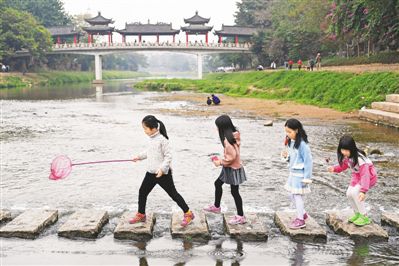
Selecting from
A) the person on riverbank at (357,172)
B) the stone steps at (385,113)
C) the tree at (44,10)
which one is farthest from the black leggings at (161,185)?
the tree at (44,10)

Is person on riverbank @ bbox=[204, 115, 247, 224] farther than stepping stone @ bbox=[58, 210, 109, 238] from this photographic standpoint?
Yes

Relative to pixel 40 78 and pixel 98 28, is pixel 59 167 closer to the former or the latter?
pixel 40 78

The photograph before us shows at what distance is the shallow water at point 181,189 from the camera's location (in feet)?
16.0

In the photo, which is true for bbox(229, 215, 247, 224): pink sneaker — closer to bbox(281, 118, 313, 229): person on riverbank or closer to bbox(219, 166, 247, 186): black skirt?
bbox(219, 166, 247, 186): black skirt

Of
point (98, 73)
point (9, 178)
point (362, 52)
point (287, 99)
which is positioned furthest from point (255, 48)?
point (9, 178)

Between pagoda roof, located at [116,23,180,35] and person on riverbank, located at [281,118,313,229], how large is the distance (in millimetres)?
73332

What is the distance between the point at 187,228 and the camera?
554cm

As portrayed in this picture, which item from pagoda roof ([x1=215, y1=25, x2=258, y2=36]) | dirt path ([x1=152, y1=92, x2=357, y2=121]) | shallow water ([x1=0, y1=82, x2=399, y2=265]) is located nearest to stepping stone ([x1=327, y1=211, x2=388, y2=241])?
shallow water ([x1=0, y1=82, x2=399, y2=265])

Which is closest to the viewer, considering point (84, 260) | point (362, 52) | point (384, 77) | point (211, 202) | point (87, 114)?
point (84, 260)

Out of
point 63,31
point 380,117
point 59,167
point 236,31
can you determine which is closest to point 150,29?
point 236,31

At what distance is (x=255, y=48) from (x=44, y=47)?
105ft

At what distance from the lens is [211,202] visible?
24.5 feet

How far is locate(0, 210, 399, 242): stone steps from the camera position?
539 cm

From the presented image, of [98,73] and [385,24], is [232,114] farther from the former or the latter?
[98,73]
